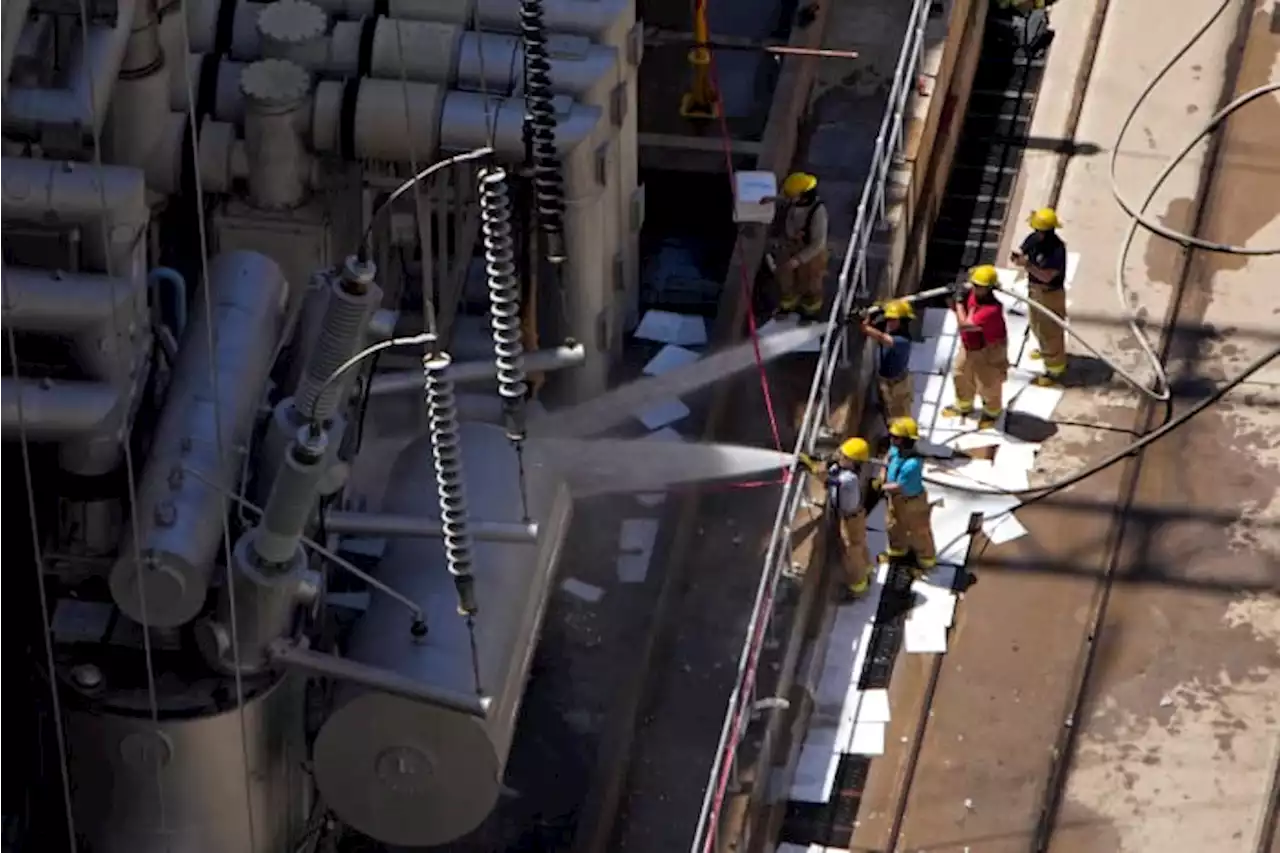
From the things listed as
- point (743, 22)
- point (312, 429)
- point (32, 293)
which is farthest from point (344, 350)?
point (743, 22)

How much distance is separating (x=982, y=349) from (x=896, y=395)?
0.65m

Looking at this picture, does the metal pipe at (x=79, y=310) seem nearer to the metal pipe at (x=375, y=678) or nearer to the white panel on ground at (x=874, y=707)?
the metal pipe at (x=375, y=678)

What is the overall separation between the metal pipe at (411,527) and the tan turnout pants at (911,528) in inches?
169

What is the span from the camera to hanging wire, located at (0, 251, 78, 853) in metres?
14.8

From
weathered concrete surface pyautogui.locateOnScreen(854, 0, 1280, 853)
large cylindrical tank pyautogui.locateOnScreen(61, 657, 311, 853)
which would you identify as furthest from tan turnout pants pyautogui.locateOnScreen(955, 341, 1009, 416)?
large cylindrical tank pyautogui.locateOnScreen(61, 657, 311, 853)

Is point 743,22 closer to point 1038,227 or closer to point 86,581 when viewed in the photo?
point 1038,227

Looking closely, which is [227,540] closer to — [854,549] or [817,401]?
[854,549]

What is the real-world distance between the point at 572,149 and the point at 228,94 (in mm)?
1964

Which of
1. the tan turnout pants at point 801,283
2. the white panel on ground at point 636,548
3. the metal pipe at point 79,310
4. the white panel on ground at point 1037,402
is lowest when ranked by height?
the white panel on ground at point 636,548

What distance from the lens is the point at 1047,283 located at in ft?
70.1

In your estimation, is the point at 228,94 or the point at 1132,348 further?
the point at 1132,348

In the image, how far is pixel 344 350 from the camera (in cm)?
1420

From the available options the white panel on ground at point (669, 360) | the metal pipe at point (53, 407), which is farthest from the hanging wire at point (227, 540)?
the white panel on ground at point (669, 360)

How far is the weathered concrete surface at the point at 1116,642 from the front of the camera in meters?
18.8
